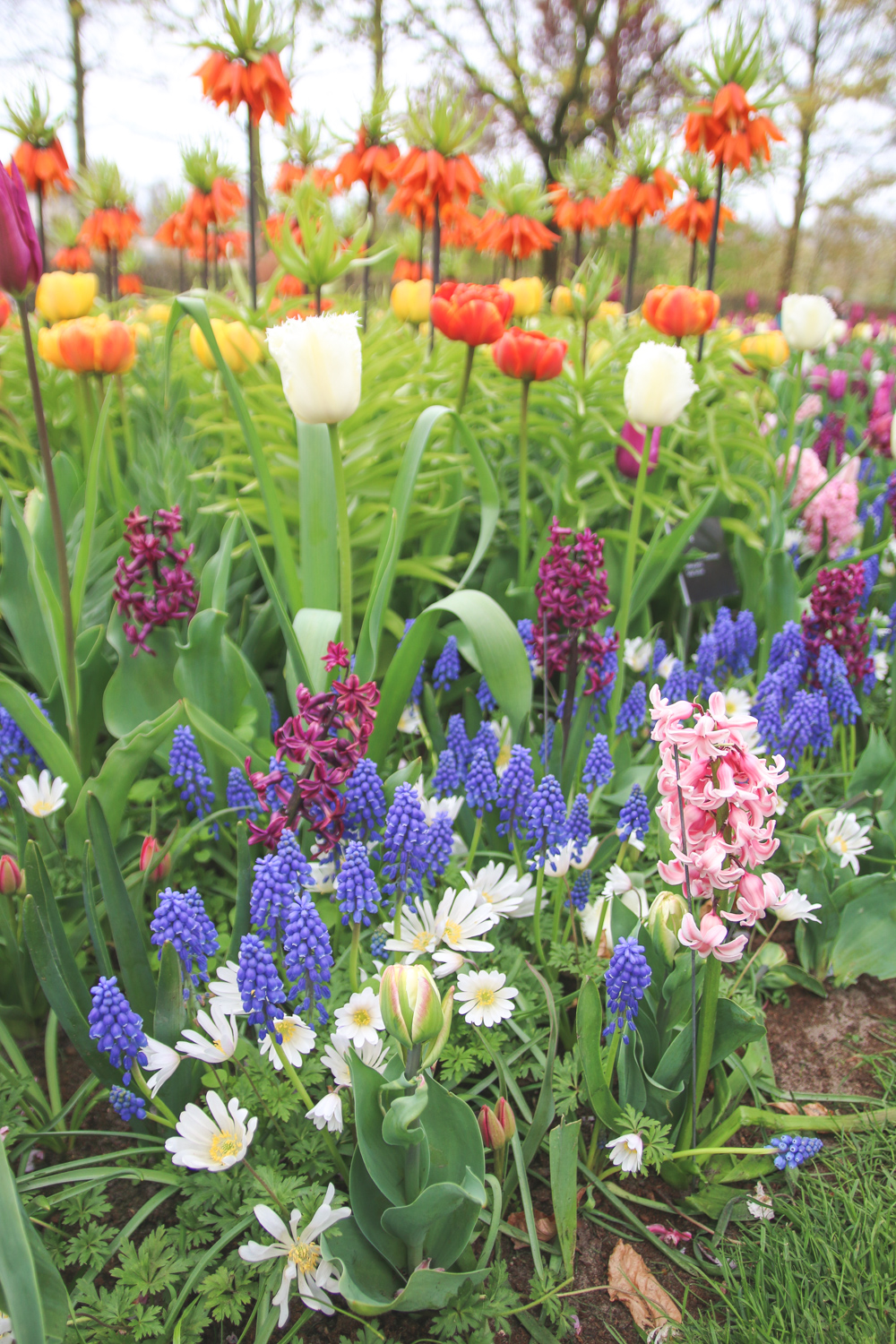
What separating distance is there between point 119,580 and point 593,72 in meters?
16.6

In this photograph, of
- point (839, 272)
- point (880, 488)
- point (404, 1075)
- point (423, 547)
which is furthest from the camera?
point (839, 272)

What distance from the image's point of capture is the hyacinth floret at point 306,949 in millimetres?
1009

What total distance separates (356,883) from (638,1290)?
602 mm

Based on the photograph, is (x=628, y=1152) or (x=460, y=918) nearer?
(x=628, y=1152)

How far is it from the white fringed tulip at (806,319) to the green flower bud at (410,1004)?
265 centimetres

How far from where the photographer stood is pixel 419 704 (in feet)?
6.69

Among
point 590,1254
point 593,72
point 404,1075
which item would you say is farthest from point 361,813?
point 593,72

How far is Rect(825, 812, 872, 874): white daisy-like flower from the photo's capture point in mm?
1575

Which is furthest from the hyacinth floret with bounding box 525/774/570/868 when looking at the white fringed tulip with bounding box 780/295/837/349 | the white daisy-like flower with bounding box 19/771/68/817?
the white fringed tulip with bounding box 780/295/837/349

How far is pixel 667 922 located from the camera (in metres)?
1.14

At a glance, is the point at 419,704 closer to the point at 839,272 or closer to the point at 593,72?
the point at 593,72

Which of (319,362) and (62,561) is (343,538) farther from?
(62,561)

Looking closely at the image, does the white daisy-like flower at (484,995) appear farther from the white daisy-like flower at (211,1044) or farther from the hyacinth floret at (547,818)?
the white daisy-like flower at (211,1044)

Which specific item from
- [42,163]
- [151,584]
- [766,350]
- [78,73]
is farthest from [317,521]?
[78,73]
